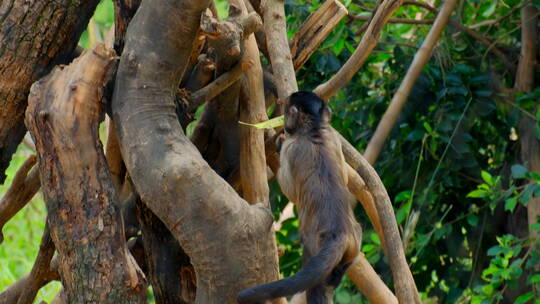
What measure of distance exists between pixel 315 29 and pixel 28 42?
128cm

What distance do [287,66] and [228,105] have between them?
332 millimetres

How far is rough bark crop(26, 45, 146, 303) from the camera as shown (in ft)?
8.80

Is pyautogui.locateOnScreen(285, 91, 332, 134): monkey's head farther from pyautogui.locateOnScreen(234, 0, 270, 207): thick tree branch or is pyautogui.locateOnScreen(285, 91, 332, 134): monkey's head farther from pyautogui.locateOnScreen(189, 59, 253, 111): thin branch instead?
pyautogui.locateOnScreen(189, 59, 253, 111): thin branch

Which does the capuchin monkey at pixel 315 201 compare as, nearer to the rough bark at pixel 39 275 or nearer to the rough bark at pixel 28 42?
the rough bark at pixel 28 42

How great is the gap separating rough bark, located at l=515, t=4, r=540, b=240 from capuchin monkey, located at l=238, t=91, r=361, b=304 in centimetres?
196

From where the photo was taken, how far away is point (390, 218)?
11.2 feet

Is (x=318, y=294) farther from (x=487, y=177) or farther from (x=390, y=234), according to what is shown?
(x=487, y=177)

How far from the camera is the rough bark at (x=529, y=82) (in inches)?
189

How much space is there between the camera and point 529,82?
16.2 ft

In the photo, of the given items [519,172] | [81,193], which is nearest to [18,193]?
[81,193]

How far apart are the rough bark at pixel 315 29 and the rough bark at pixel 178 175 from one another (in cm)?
84

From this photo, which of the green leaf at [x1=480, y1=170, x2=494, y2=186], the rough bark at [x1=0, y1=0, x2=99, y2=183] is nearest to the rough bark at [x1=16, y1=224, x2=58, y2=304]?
the rough bark at [x1=0, y1=0, x2=99, y2=183]

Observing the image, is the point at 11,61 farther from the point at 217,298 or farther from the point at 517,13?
the point at 517,13

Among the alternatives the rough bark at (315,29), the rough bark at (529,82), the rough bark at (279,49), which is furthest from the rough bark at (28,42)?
the rough bark at (529,82)
